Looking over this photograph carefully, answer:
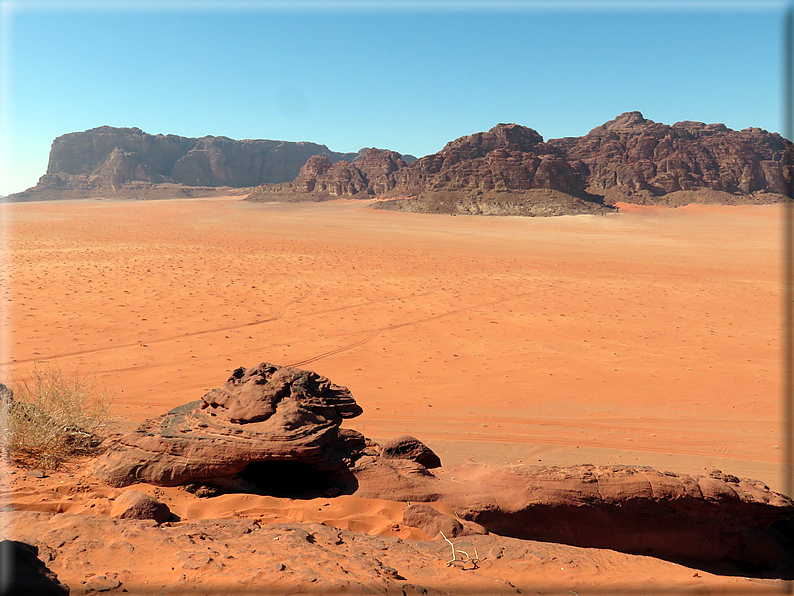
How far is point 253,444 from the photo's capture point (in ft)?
14.7

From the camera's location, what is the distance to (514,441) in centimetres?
664

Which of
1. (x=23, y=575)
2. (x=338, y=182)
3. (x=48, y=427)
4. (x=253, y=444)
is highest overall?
(x=338, y=182)

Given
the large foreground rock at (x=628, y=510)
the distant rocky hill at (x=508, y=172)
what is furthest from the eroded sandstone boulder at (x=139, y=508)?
the distant rocky hill at (x=508, y=172)

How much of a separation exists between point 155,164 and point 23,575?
16596 centimetres

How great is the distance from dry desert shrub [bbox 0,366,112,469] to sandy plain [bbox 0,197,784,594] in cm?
38

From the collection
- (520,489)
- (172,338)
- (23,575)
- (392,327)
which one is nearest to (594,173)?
(392,327)

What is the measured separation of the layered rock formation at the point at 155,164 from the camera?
424 ft

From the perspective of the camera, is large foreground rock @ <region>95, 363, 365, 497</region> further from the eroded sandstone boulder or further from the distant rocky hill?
→ the distant rocky hill

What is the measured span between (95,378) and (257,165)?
549ft

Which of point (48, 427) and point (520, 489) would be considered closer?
point (520, 489)

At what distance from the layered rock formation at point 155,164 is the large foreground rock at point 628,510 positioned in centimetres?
13246

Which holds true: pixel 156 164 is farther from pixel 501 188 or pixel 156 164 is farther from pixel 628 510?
pixel 628 510

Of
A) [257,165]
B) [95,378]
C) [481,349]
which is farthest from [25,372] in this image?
[257,165]

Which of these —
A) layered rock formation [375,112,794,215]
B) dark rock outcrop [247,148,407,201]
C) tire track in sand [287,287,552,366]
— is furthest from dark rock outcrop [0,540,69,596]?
dark rock outcrop [247,148,407,201]
